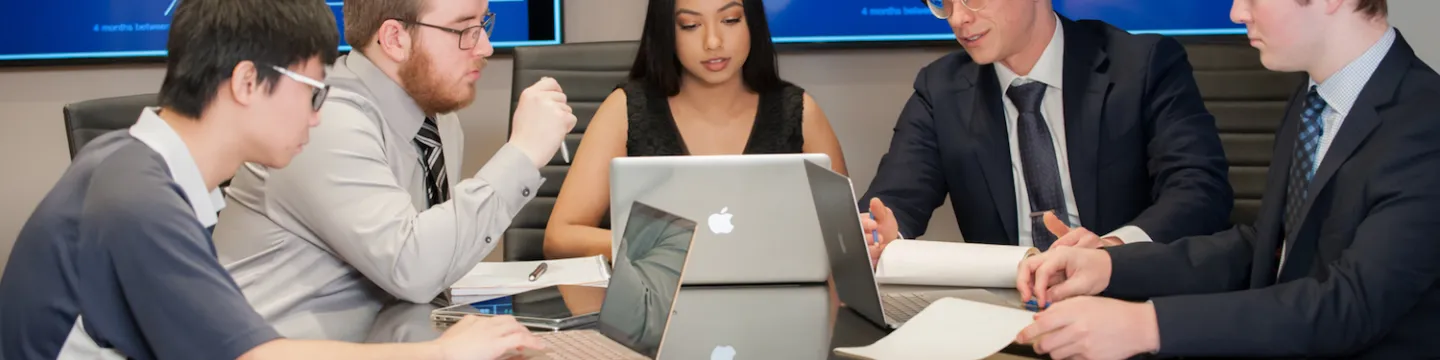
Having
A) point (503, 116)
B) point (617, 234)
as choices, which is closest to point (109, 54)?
point (503, 116)

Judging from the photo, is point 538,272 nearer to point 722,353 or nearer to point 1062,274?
point 722,353

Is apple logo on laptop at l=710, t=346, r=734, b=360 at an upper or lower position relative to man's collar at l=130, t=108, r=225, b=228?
lower

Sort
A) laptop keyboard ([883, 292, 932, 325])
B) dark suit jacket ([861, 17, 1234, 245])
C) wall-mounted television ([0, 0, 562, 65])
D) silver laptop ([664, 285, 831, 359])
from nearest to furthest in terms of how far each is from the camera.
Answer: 1. silver laptop ([664, 285, 831, 359])
2. laptop keyboard ([883, 292, 932, 325])
3. dark suit jacket ([861, 17, 1234, 245])
4. wall-mounted television ([0, 0, 562, 65])

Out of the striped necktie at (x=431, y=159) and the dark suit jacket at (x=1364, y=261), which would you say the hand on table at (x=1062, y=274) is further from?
the striped necktie at (x=431, y=159)

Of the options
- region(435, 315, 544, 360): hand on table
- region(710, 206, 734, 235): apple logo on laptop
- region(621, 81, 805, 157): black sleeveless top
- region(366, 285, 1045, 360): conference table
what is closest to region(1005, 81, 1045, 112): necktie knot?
region(621, 81, 805, 157): black sleeveless top

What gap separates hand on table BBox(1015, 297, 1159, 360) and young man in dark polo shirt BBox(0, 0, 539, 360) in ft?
1.88

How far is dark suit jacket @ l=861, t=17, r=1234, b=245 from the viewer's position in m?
2.47

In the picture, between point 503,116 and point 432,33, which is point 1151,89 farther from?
point 503,116

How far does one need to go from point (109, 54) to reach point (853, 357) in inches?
115

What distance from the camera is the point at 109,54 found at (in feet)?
12.0

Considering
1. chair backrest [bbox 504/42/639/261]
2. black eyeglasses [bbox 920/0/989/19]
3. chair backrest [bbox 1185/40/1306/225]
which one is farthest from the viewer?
chair backrest [bbox 504/42/639/261]

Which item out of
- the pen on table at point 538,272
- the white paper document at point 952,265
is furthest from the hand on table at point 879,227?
the pen on table at point 538,272

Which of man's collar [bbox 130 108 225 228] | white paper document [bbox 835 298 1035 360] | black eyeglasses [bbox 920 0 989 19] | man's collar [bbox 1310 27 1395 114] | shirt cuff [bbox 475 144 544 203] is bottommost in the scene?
white paper document [bbox 835 298 1035 360]

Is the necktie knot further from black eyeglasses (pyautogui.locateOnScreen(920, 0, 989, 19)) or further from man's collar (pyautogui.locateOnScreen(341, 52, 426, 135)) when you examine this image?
man's collar (pyautogui.locateOnScreen(341, 52, 426, 135))
